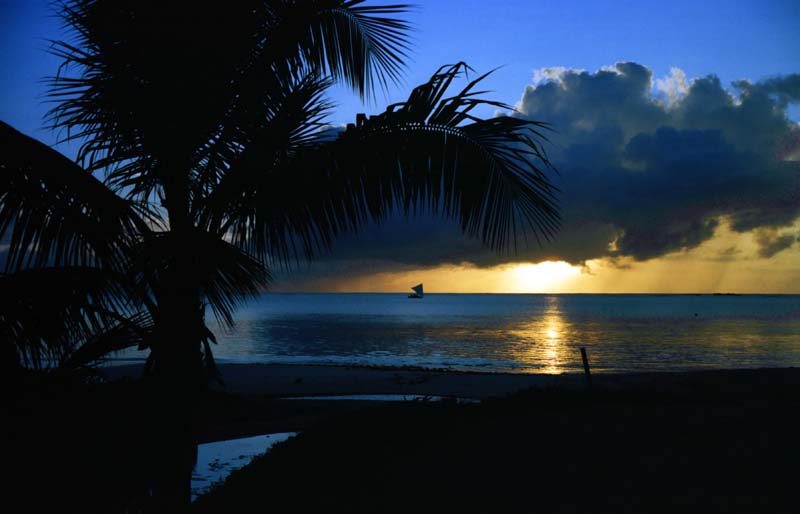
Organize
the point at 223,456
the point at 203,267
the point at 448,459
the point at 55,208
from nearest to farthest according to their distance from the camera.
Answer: the point at 55,208 < the point at 203,267 < the point at 448,459 < the point at 223,456

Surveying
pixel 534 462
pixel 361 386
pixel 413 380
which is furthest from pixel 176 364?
pixel 413 380

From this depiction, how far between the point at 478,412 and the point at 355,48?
5688 millimetres

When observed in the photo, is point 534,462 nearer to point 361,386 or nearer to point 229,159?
point 229,159

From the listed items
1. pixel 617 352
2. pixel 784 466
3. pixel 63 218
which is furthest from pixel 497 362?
pixel 63 218

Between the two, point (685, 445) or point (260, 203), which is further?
point (685, 445)

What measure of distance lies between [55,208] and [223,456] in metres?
8.89

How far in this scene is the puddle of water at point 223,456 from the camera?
8.09 meters

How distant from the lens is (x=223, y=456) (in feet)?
31.7

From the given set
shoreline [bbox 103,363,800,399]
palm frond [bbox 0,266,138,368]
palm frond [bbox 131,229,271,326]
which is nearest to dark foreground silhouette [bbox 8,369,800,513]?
palm frond [bbox 0,266,138,368]

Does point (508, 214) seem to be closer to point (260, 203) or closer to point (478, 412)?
point (260, 203)

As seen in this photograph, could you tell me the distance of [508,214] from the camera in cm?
394

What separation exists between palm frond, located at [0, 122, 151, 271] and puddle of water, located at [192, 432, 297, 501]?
6076mm

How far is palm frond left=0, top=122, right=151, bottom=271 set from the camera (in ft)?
6.11

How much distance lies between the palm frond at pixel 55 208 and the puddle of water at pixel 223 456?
6.08 metres
